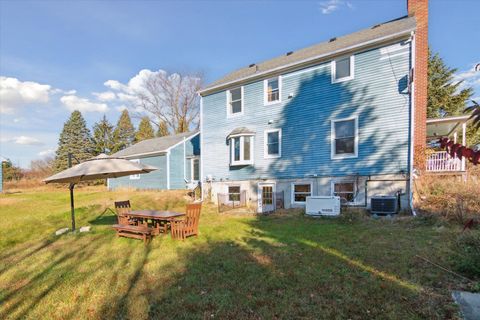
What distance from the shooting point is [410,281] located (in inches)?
167

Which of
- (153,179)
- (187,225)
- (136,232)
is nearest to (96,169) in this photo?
(136,232)

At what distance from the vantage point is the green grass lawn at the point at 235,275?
11.7 feet

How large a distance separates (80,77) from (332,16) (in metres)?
18.0

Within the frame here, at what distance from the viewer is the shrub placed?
426 cm

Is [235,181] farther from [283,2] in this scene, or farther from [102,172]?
[283,2]

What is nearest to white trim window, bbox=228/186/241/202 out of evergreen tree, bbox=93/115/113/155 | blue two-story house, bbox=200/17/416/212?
blue two-story house, bbox=200/17/416/212

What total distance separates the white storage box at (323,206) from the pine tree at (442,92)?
944 inches

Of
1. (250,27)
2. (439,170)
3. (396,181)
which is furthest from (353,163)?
(250,27)

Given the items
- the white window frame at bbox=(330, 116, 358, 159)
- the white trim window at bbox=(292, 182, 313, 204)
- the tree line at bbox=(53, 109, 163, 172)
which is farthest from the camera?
the tree line at bbox=(53, 109, 163, 172)

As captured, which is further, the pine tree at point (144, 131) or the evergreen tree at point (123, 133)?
the pine tree at point (144, 131)

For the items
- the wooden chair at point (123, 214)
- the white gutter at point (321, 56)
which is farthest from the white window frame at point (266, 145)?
the wooden chair at point (123, 214)

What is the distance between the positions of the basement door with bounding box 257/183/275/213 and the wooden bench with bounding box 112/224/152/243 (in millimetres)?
7468

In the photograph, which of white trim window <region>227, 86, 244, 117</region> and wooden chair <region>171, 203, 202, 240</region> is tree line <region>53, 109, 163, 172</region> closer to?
white trim window <region>227, 86, 244, 117</region>

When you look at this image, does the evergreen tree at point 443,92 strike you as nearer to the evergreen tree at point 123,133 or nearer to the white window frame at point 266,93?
the white window frame at point 266,93
